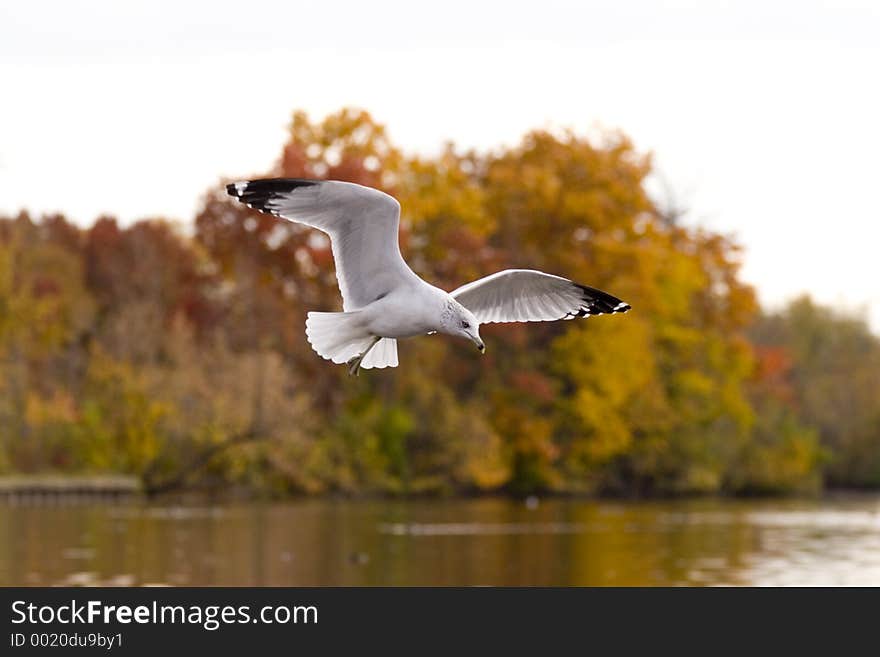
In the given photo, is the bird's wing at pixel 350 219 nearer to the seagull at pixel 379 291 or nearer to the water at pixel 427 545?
the seagull at pixel 379 291

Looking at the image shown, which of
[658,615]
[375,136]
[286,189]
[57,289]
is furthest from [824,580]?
[57,289]

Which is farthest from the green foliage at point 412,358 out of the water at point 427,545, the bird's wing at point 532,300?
the bird's wing at point 532,300

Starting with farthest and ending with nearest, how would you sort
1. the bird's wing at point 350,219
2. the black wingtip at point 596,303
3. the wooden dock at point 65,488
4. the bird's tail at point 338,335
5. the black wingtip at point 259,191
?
the wooden dock at point 65,488, the black wingtip at point 596,303, the bird's tail at point 338,335, the bird's wing at point 350,219, the black wingtip at point 259,191

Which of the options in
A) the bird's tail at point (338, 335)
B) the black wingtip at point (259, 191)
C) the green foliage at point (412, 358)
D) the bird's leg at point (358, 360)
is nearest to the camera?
the black wingtip at point (259, 191)

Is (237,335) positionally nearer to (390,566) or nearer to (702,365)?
(702,365)

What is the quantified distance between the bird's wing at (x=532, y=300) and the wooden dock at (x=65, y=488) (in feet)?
84.7

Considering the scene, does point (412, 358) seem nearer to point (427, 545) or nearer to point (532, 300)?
point (427, 545)

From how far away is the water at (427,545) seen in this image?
893 inches

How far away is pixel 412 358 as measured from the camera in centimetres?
4619

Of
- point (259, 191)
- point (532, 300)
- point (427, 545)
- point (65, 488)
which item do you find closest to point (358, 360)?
point (532, 300)

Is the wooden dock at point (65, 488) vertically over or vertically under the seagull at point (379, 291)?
under

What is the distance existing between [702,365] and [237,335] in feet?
46.8

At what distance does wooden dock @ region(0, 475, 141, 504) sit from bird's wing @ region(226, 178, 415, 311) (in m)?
26.0

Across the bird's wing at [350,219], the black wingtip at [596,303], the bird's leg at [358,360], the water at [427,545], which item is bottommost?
the water at [427,545]
